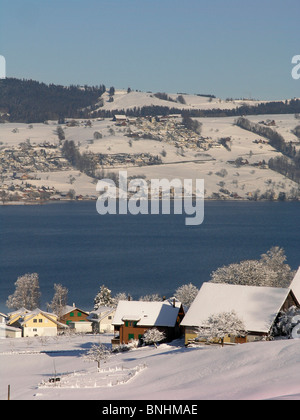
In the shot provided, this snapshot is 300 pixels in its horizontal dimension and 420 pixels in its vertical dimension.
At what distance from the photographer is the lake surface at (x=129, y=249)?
8281 cm

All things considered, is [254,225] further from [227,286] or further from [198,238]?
[227,286]

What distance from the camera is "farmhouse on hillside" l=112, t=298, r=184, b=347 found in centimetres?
3638

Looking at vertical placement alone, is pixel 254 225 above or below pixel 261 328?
below

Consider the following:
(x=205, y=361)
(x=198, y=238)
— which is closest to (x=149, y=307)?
(x=205, y=361)

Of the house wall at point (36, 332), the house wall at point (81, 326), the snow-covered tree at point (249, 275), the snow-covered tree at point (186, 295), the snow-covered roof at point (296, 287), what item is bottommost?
the house wall at point (81, 326)

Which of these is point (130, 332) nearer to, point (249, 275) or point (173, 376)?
point (249, 275)

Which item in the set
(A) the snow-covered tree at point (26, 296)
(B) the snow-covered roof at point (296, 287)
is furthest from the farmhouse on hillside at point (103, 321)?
(B) the snow-covered roof at point (296, 287)

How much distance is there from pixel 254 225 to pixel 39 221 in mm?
52315

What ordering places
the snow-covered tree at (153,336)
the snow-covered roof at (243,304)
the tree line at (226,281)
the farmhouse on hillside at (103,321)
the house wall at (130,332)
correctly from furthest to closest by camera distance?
the farmhouse on hillside at (103,321), the tree line at (226,281), the house wall at (130,332), the snow-covered tree at (153,336), the snow-covered roof at (243,304)

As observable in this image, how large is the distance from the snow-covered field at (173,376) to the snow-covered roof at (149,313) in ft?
11.3

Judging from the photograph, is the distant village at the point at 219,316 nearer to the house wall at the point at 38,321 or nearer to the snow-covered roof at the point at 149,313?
the snow-covered roof at the point at 149,313

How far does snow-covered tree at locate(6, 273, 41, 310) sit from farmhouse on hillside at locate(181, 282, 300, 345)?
3167 centimetres

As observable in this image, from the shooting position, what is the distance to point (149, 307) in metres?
38.3

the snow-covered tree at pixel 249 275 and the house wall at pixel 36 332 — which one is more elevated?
the snow-covered tree at pixel 249 275
